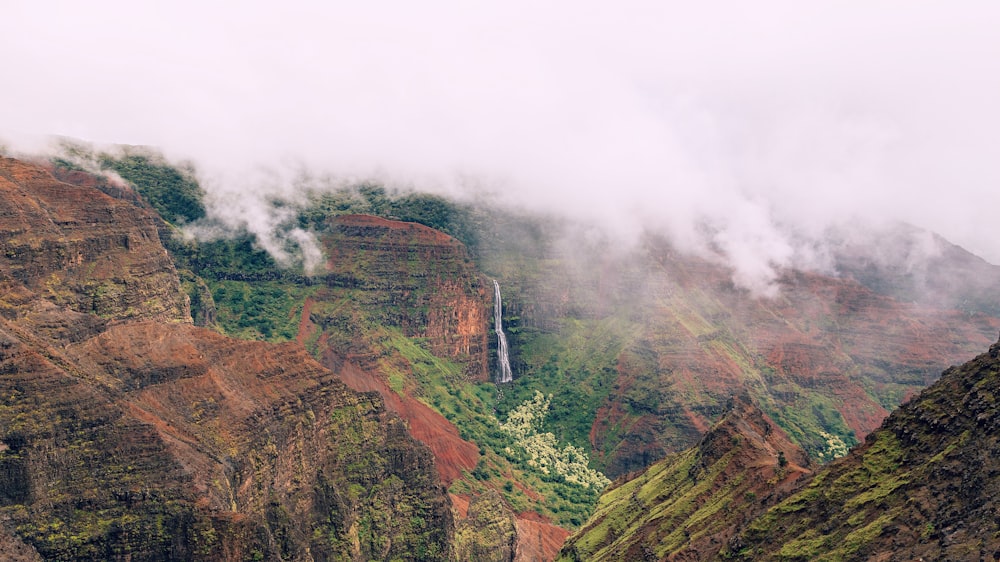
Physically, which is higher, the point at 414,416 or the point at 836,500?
the point at 836,500

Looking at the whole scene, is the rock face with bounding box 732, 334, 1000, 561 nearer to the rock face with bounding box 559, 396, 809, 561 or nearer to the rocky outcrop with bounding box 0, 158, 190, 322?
the rock face with bounding box 559, 396, 809, 561

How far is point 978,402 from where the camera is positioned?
249 feet

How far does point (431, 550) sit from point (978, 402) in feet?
229

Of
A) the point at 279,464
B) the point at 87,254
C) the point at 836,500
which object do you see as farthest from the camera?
the point at 87,254

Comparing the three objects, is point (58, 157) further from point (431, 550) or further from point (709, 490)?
point (709, 490)

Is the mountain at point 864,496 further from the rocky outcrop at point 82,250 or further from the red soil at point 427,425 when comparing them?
the rocky outcrop at point 82,250

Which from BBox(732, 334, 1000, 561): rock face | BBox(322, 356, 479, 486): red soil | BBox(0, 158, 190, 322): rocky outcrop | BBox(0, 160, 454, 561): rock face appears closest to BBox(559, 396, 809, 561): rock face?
BBox(732, 334, 1000, 561): rock face

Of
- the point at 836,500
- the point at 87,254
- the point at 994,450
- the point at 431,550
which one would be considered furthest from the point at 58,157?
the point at 994,450

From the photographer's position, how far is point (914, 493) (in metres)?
75.7

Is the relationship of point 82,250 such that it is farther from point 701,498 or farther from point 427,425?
point 701,498

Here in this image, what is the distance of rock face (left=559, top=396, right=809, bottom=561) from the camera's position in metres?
102

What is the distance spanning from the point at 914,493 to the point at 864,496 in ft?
20.6

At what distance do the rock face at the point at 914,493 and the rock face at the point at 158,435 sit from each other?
155 ft

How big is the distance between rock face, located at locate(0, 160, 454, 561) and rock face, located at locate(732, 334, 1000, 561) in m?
47.2
